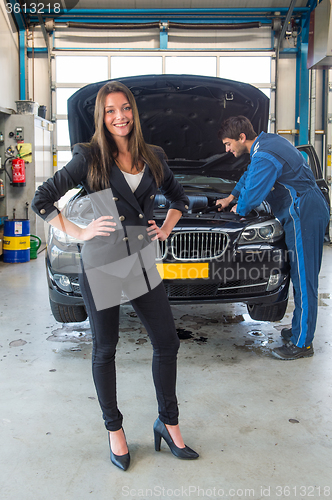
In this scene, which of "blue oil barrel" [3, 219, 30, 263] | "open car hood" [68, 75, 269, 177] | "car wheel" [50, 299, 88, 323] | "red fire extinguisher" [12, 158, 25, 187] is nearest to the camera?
"car wheel" [50, 299, 88, 323]

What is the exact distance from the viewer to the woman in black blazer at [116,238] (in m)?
1.46

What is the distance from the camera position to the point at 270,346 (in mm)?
2740

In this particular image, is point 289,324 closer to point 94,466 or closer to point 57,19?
point 94,466

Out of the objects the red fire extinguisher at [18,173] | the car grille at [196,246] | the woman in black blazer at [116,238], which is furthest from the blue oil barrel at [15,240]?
the woman in black blazer at [116,238]

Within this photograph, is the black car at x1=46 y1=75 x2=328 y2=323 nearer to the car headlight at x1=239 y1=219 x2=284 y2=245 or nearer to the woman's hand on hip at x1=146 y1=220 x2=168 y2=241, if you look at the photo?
the car headlight at x1=239 y1=219 x2=284 y2=245

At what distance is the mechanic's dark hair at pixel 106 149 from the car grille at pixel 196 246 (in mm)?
975

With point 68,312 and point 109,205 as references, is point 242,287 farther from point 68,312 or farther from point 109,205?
point 109,205

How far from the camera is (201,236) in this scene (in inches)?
100

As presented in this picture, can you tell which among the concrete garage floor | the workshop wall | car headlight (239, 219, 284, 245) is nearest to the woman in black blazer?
the concrete garage floor

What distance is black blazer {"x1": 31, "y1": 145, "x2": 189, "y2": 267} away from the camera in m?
1.46

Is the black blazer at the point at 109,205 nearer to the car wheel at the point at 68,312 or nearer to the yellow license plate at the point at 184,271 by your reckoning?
the yellow license plate at the point at 184,271

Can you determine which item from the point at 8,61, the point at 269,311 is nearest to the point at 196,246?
the point at 269,311

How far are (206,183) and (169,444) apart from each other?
2.39 m

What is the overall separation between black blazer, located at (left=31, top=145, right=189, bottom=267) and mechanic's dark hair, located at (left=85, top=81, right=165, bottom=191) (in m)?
0.03
